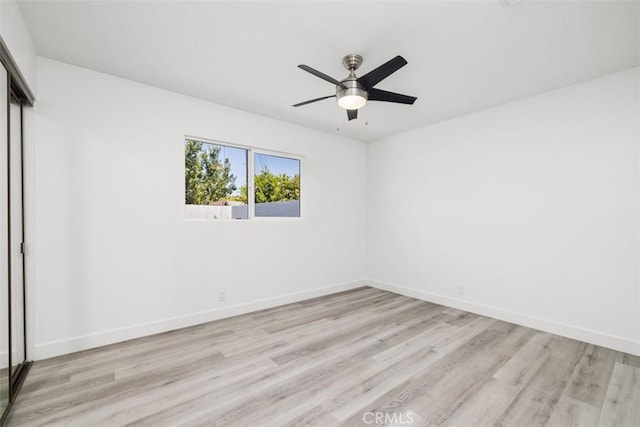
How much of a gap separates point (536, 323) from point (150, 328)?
13.8 ft

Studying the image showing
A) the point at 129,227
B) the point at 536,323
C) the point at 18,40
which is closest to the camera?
the point at 18,40

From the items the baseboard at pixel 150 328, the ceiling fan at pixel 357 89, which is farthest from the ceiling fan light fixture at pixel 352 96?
the baseboard at pixel 150 328

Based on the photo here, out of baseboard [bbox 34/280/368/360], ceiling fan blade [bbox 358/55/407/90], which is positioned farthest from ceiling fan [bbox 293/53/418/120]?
baseboard [bbox 34/280/368/360]

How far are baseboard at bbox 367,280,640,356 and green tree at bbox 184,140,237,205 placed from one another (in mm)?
3130

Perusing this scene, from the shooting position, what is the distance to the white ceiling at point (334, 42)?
1.94 m

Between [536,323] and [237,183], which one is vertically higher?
[237,183]

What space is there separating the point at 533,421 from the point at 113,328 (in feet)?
11.5

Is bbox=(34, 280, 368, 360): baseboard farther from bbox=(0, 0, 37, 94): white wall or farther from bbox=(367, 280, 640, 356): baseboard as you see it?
bbox=(0, 0, 37, 94): white wall

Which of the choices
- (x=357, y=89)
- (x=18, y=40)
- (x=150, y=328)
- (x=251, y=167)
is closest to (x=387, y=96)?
(x=357, y=89)

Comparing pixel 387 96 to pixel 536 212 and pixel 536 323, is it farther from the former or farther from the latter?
pixel 536 323

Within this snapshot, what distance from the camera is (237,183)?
378cm

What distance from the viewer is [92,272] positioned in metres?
2.70

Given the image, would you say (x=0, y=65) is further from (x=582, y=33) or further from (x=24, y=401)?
(x=582, y=33)

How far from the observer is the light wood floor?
1809mm
